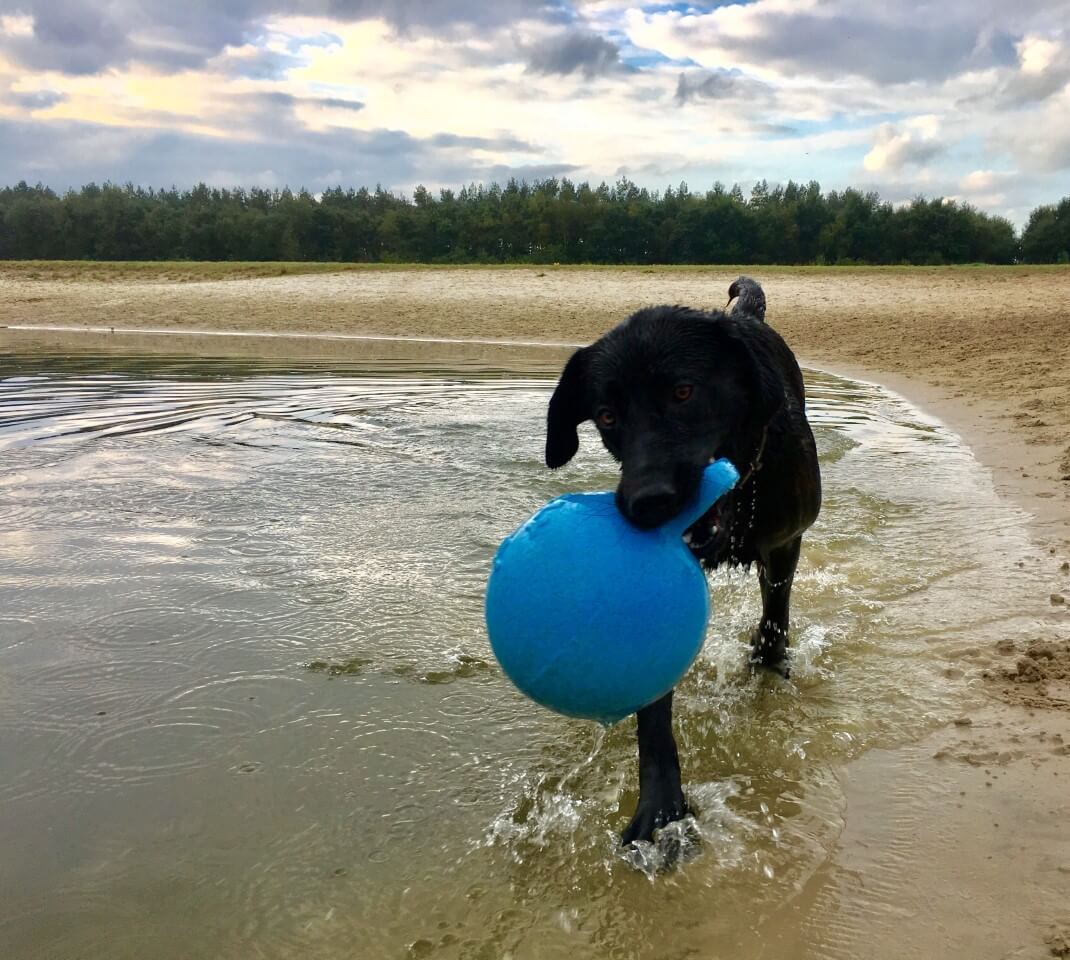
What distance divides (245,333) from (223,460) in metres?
16.7

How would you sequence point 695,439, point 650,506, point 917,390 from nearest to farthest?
point 650,506 < point 695,439 < point 917,390

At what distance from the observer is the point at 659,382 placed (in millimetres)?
3062

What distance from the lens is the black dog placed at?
2832 mm

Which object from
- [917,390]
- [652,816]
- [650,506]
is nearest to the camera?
[650,506]

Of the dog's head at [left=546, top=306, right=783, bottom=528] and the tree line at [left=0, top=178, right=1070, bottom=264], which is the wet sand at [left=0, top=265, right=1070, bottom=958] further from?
the tree line at [left=0, top=178, right=1070, bottom=264]

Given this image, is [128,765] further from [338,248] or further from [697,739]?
[338,248]

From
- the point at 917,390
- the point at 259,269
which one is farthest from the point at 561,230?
the point at 917,390

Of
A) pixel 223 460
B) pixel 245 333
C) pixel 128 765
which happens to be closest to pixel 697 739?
pixel 128 765

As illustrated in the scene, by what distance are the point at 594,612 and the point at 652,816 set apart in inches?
33.8

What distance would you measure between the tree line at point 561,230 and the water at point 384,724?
5501 cm

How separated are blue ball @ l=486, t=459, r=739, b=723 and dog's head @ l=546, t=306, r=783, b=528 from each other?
0.40 metres

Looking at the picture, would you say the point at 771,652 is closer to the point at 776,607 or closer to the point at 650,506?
the point at 776,607

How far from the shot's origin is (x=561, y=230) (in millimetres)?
69625

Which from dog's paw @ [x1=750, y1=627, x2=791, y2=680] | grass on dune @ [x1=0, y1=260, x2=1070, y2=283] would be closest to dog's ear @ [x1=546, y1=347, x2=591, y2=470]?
dog's paw @ [x1=750, y1=627, x2=791, y2=680]
